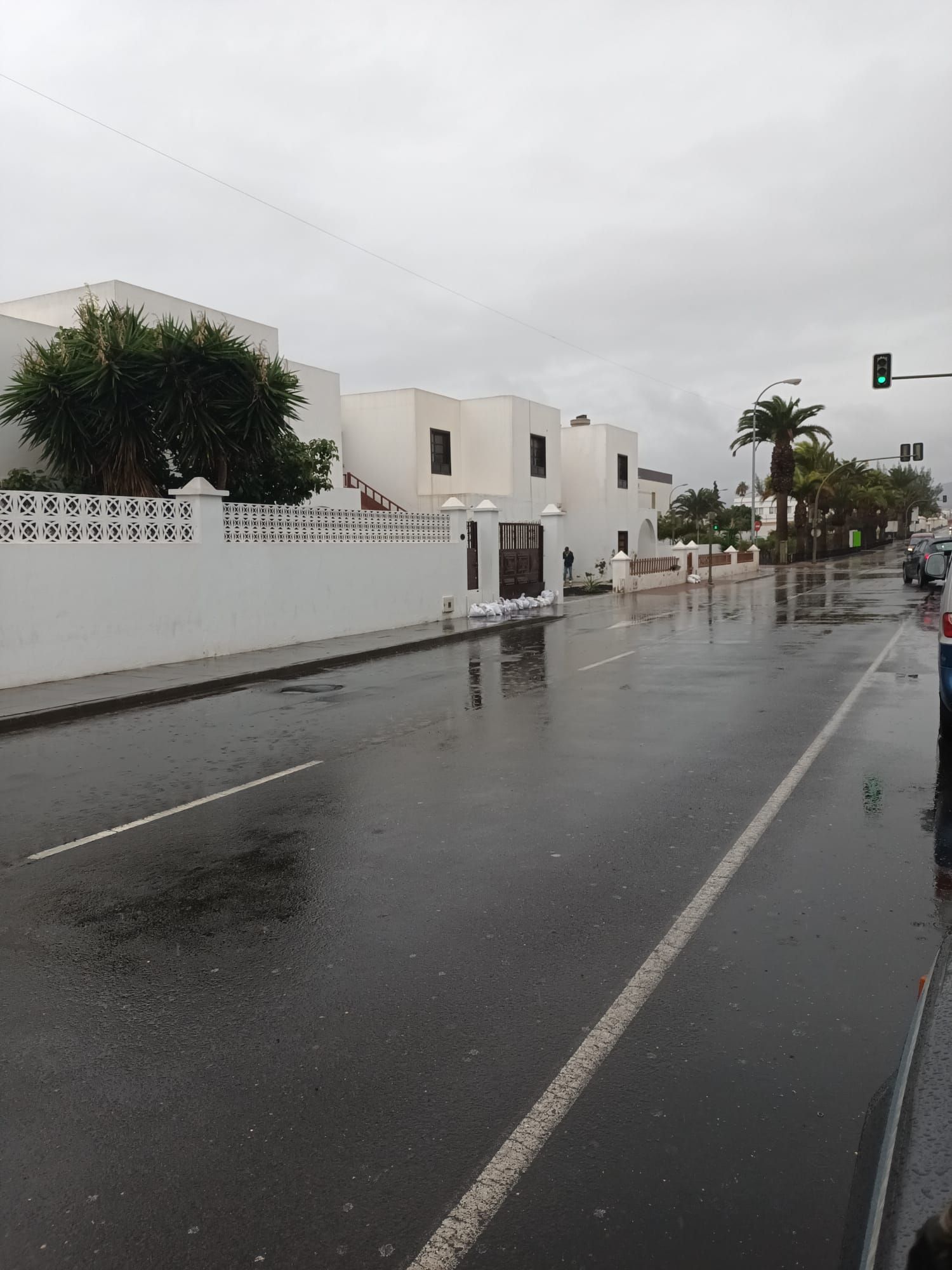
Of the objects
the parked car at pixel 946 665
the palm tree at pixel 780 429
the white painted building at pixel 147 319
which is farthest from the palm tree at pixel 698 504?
the parked car at pixel 946 665

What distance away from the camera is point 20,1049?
Answer: 3.70 m

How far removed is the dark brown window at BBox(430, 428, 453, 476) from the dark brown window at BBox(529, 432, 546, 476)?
4027 mm

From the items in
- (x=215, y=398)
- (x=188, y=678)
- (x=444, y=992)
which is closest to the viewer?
(x=444, y=992)

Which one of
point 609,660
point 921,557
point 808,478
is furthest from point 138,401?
point 808,478

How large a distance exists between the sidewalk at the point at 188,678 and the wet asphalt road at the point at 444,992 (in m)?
2.28

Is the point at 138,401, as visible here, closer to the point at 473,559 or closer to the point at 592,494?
the point at 473,559

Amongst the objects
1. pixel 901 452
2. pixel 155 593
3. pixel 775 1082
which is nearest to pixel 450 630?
pixel 155 593

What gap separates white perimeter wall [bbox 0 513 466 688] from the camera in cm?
1295

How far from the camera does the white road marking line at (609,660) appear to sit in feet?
47.6

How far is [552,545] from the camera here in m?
29.8

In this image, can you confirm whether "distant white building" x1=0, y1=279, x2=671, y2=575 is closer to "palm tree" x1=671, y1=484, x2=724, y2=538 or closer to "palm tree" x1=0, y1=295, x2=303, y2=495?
"palm tree" x1=0, y1=295, x2=303, y2=495

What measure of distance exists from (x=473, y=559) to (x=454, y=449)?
15.8 metres

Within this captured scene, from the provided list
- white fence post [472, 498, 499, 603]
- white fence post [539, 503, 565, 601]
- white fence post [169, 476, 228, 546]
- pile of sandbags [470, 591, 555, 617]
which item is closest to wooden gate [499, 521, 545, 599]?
white fence post [539, 503, 565, 601]

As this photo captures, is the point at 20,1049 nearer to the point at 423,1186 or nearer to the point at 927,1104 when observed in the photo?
the point at 423,1186
